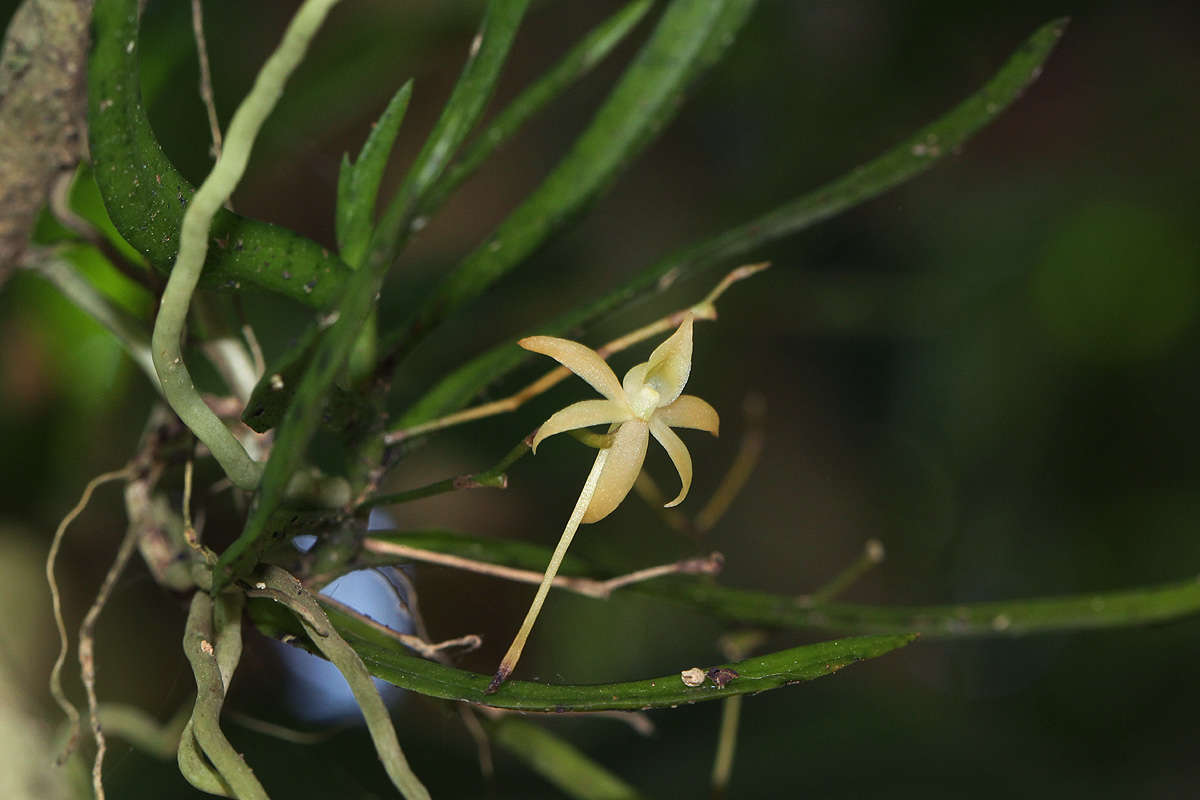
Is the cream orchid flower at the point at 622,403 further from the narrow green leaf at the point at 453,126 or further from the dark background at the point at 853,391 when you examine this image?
the dark background at the point at 853,391

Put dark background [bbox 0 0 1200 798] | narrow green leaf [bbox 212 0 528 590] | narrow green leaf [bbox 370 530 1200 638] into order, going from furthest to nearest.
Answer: dark background [bbox 0 0 1200 798] < narrow green leaf [bbox 370 530 1200 638] < narrow green leaf [bbox 212 0 528 590]

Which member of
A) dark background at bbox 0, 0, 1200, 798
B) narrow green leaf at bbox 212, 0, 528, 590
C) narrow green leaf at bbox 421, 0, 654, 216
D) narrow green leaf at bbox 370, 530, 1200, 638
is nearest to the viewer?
narrow green leaf at bbox 212, 0, 528, 590

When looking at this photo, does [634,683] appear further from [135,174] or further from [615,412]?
[135,174]

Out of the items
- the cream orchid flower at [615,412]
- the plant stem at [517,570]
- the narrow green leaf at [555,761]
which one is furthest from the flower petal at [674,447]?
the narrow green leaf at [555,761]

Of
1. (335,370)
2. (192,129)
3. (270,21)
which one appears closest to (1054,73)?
(270,21)

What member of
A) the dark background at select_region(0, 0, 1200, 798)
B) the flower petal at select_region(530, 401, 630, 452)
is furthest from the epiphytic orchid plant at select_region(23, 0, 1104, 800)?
the dark background at select_region(0, 0, 1200, 798)

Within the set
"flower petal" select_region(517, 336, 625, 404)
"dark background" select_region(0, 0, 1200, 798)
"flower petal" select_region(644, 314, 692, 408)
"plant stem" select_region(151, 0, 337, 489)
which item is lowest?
"plant stem" select_region(151, 0, 337, 489)

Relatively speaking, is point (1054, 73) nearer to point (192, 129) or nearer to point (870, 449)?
point (870, 449)

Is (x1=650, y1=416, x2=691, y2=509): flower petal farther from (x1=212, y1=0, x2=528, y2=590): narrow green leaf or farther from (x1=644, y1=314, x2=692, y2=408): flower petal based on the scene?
(x1=212, y1=0, x2=528, y2=590): narrow green leaf

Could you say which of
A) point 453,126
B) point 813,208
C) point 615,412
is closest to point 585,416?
point 615,412
